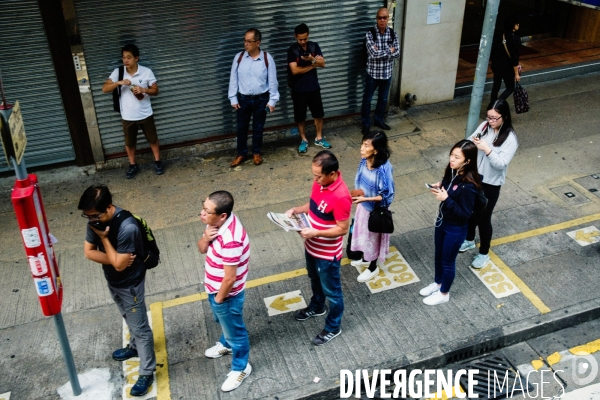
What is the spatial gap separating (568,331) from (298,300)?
2.75 metres

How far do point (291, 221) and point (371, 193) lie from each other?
999 mm

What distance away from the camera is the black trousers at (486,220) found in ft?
20.5

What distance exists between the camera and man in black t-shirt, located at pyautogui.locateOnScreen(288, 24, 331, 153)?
8586 mm

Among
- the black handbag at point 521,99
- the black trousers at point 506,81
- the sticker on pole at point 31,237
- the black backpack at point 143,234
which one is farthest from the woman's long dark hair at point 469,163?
the black trousers at point 506,81

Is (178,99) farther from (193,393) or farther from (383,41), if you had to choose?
(193,393)

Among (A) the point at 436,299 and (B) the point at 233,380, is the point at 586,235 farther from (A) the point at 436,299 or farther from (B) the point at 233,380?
(B) the point at 233,380

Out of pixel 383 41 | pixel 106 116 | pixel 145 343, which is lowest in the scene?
pixel 145 343

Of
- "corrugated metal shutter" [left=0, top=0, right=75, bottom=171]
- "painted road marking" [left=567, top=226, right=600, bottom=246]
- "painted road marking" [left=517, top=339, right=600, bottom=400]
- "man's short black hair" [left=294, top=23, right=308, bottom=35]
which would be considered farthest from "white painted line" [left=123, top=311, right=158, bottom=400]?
"painted road marking" [left=567, top=226, right=600, bottom=246]

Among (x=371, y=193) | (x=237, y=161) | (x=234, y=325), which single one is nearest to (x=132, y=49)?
(x=237, y=161)

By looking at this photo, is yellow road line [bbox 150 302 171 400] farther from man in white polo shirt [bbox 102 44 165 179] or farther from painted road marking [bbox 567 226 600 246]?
painted road marking [bbox 567 226 600 246]

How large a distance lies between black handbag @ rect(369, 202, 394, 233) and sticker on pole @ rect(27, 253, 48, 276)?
3023 millimetres

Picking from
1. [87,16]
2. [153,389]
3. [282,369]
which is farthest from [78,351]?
[87,16]

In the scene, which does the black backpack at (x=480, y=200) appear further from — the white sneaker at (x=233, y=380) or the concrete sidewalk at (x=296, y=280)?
the white sneaker at (x=233, y=380)

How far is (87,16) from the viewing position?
7977 mm
